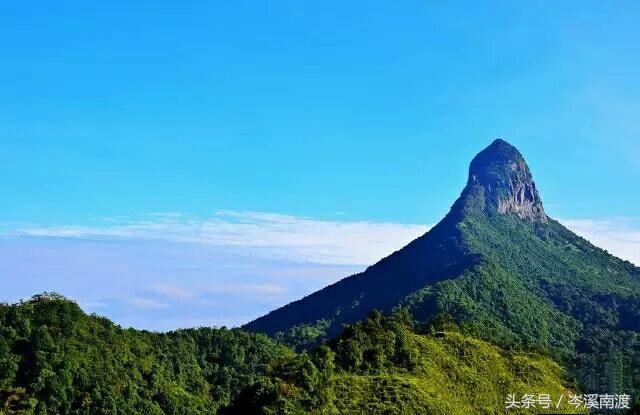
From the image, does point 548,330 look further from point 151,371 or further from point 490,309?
point 151,371

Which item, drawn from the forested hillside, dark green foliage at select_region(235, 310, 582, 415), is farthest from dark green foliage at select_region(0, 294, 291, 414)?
dark green foliage at select_region(235, 310, 582, 415)

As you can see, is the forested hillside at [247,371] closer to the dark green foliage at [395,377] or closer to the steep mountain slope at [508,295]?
the dark green foliage at [395,377]

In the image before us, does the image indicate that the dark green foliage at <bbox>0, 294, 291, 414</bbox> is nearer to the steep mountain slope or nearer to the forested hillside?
the forested hillside

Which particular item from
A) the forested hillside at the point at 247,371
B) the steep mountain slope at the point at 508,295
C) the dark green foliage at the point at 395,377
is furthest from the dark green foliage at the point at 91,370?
the steep mountain slope at the point at 508,295

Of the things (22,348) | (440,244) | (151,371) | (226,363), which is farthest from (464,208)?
(22,348)

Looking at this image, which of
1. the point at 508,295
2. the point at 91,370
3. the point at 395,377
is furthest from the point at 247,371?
the point at 508,295

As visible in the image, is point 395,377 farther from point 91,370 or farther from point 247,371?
point 247,371
